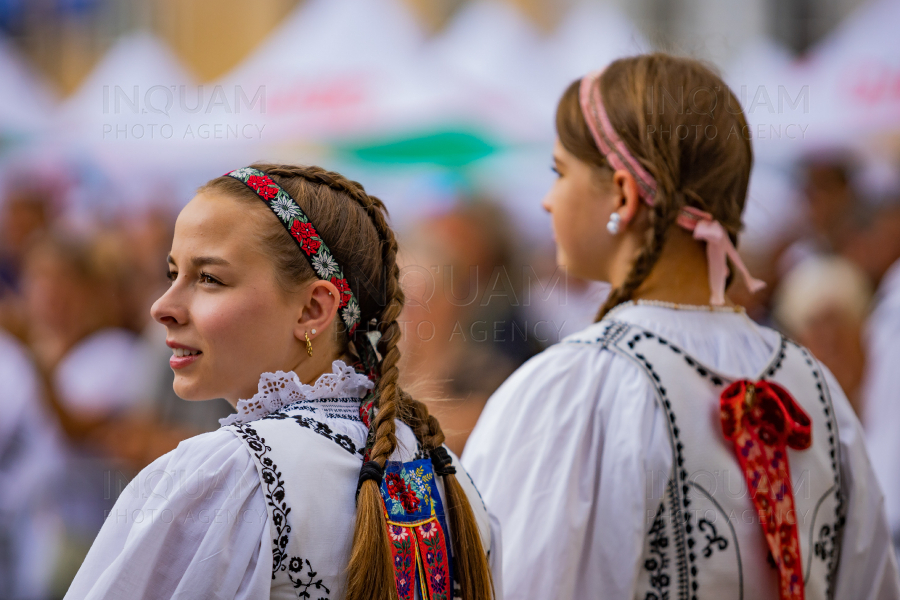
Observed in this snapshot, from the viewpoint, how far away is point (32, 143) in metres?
7.18

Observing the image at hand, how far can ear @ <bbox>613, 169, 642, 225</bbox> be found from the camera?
2049 millimetres

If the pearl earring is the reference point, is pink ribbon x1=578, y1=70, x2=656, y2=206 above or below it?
above

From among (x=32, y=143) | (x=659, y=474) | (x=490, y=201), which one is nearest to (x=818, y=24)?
(x=490, y=201)

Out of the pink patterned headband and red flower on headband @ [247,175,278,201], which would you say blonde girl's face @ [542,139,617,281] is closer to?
the pink patterned headband

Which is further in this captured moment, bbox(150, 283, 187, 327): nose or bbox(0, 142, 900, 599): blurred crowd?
bbox(0, 142, 900, 599): blurred crowd

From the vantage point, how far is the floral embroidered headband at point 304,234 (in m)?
1.51

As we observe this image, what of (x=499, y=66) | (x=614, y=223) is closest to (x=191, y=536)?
(x=614, y=223)

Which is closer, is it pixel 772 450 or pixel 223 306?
pixel 223 306

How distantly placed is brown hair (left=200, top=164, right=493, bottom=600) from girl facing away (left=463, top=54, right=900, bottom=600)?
0.39 m

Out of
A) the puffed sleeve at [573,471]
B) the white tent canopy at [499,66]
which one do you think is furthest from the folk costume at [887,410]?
the puffed sleeve at [573,471]

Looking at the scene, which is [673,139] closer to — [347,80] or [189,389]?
[189,389]

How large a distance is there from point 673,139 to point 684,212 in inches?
6.8

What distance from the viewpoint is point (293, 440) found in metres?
1.35

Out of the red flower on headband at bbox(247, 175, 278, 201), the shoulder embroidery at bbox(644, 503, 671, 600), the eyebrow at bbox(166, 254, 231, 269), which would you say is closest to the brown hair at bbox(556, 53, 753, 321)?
the shoulder embroidery at bbox(644, 503, 671, 600)
